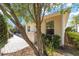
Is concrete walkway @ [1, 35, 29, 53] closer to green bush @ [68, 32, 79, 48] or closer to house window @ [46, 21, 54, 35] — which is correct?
house window @ [46, 21, 54, 35]

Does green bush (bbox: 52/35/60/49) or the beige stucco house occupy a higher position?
the beige stucco house

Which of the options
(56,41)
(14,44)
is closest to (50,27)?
(56,41)

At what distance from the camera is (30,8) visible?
281cm

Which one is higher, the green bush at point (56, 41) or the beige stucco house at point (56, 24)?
the beige stucco house at point (56, 24)

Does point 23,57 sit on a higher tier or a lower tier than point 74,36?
lower

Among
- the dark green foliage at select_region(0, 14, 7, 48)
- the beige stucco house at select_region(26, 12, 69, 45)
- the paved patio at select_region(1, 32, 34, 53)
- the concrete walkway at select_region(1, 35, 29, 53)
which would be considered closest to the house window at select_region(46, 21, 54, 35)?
the beige stucco house at select_region(26, 12, 69, 45)

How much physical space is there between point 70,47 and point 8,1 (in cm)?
112

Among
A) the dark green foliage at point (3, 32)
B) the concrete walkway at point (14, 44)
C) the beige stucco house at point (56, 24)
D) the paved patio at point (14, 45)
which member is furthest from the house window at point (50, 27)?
the dark green foliage at point (3, 32)

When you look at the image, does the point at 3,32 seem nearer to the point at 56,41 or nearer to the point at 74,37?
the point at 56,41

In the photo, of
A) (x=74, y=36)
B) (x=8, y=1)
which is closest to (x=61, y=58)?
(x=74, y=36)

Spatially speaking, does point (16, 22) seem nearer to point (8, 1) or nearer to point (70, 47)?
point (8, 1)

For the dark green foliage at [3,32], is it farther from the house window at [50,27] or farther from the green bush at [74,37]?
the green bush at [74,37]

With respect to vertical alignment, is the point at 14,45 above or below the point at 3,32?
below

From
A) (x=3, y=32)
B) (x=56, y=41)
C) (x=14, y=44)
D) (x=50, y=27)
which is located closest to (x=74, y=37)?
(x=56, y=41)
